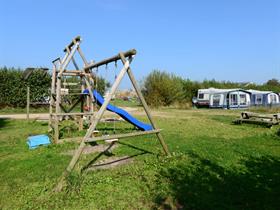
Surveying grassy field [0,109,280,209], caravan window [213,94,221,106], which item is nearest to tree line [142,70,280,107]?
caravan window [213,94,221,106]

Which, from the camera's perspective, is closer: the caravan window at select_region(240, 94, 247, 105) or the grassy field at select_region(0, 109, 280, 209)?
the grassy field at select_region(0, 109, 280, 209)

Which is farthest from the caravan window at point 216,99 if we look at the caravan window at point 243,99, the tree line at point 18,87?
the tree line at point 18,87

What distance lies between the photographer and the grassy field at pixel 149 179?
358cm

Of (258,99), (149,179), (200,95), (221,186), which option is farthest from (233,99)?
(149,179)

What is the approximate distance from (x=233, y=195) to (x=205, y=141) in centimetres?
429

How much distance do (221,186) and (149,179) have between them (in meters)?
1.24

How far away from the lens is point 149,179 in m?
4.46

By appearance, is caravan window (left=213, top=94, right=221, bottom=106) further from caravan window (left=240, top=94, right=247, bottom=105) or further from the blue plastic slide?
the blue plastic slide

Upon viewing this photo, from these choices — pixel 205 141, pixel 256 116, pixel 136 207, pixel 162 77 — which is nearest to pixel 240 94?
pixel 162 77

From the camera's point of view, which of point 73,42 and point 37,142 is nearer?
point 37,142

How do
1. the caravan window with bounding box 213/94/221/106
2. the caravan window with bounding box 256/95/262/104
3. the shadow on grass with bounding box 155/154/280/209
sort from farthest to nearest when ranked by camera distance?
the caravan window with bounding box 256/95/262/104 → the caravan window with bounding box 213/94/221/106 → the shadow on grass with bounding box 155/154/280/209

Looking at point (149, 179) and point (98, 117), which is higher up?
point (98, 117)

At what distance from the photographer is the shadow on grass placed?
3.56 meters

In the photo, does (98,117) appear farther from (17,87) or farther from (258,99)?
(258,99)
